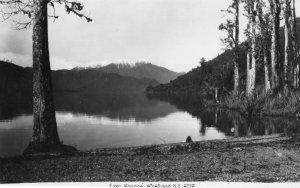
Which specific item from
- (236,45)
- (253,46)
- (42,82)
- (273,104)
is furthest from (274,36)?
(42,82)

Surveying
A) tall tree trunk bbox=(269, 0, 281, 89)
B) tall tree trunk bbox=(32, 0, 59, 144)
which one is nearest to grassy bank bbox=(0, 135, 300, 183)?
tall tree trunk bbox=(32, 0, 59, 144)

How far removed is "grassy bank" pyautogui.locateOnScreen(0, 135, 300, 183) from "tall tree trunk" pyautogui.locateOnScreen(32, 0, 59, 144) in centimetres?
112

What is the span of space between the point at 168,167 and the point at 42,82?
13.6ft

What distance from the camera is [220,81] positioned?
106 ft

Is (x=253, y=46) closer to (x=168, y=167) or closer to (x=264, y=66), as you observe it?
(x=264, y=66)

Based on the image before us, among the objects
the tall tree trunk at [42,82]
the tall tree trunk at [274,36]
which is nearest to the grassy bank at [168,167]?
the tall tree trunk at [42,82]

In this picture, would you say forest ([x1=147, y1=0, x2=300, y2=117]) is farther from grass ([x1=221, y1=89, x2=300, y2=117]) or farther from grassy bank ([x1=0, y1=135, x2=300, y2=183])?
grassy bank ([x1=0, y1=135, x2=300, y2=183])

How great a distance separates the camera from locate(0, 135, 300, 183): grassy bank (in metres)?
6.82

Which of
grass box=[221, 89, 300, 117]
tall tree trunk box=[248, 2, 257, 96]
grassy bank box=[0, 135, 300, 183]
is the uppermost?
tall tree trunk box=[248, 2, 257, 96]

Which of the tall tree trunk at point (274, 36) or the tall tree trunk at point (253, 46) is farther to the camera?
the tall tree trunk at point (253, 46)

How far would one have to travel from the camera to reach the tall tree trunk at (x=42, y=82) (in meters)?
9.59

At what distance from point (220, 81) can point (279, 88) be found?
40.1 ft

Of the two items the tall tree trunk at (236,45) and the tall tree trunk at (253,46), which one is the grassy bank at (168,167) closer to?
the tall tree trunk at (253,46)

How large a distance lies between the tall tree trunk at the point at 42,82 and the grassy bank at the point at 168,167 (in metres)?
1.12
